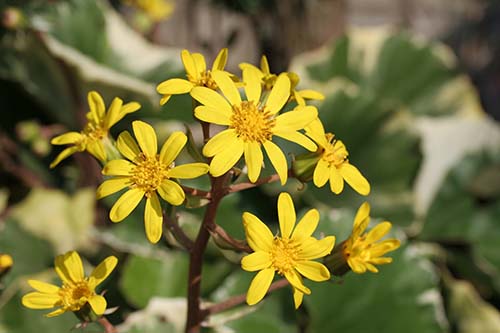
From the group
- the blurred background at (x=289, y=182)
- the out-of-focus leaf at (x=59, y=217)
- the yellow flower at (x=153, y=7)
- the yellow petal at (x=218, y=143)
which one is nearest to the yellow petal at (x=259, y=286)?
the yellow petal at (x=218, y=143)

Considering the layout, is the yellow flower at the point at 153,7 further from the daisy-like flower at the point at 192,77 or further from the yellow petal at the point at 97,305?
the yellow petal at the point at 97,305

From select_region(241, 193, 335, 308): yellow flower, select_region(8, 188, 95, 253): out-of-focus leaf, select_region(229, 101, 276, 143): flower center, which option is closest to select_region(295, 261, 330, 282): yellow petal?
select_region(241, 193, 335, 308): yellow flower

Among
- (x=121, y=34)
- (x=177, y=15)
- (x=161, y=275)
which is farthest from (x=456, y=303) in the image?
(x=177, y=15)

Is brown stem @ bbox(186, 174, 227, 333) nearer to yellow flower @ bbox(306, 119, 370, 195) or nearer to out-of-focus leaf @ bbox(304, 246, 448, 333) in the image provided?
yellow flower @ bbox(306, 119, 370, 195)

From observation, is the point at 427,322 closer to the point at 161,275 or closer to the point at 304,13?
the point at 161,275

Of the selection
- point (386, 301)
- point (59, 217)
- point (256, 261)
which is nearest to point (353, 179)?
point (256, 261)

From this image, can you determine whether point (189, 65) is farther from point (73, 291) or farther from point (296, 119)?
point (73, 291)
